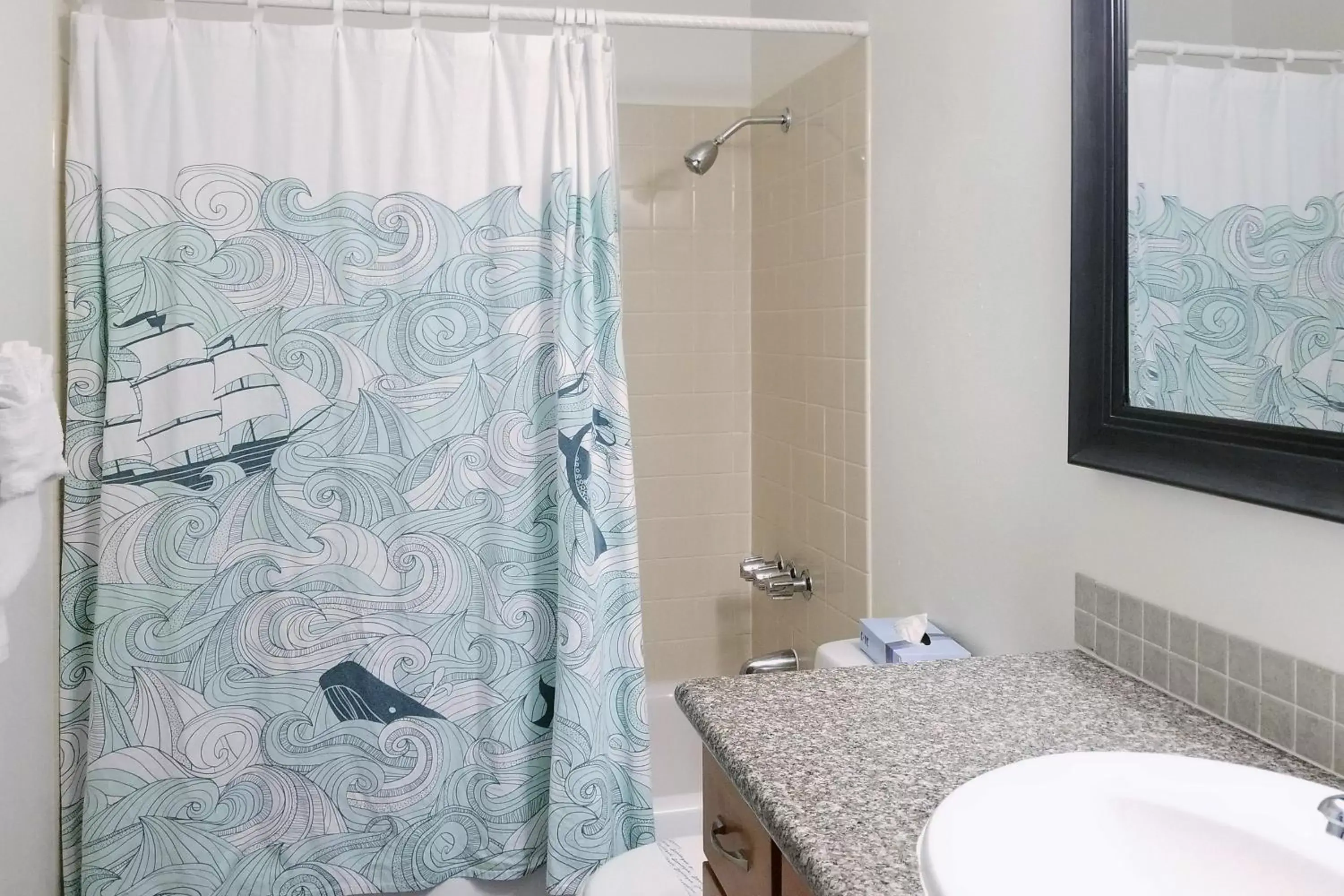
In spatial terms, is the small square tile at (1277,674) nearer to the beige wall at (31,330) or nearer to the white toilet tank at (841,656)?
the white toilet tank at (841,656)

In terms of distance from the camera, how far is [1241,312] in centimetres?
114

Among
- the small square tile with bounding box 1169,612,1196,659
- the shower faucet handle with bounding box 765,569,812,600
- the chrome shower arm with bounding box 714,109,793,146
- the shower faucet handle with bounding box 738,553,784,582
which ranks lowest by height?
the shower faucet handle with bounding box 765,569,812,600

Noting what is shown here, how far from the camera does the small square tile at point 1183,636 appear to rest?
3.98 feet

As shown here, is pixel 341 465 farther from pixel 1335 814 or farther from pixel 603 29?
pixel 1335 814

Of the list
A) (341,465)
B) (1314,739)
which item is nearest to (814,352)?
(341,465)

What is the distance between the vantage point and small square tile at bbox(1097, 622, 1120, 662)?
135 cm

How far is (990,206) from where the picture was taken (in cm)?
167

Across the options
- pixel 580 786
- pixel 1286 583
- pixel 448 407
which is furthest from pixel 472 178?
pixel 1286 583

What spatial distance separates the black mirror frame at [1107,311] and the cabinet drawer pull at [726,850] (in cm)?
65

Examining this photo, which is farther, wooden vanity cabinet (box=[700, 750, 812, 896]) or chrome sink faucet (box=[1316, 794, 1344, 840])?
wooden vanity cabinet (box=[700, 750, 812, 896])

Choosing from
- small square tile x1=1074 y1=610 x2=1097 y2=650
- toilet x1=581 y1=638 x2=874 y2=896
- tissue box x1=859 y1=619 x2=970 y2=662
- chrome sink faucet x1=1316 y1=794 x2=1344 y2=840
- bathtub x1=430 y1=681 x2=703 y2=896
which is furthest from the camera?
bathtub x1=430 y1=681 x2=703 y2=896

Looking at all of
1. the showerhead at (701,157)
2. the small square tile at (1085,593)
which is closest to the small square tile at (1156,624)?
the small square tile at (1085,593)

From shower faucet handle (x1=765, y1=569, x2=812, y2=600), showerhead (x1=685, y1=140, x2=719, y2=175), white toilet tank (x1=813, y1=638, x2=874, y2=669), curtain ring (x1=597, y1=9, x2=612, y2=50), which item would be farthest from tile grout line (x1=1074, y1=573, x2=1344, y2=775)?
showerhead (x1=685, y1=140, x2=719, y2=175)

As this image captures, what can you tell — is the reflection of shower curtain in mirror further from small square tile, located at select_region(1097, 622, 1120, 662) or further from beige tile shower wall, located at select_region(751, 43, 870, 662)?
beige tile shower wall, located at select_region(751, 43, 870, 662)
